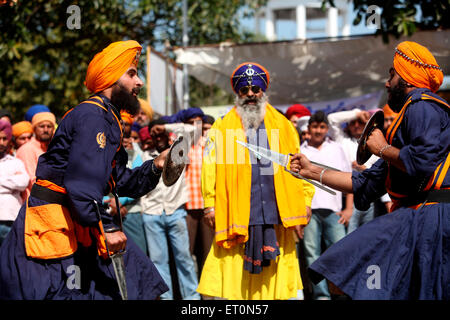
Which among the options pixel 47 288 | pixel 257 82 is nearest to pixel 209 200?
pixel 257 82

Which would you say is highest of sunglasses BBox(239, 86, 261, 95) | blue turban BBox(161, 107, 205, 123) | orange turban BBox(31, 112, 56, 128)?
sunglasses BBox(239, 86, 261, 95)

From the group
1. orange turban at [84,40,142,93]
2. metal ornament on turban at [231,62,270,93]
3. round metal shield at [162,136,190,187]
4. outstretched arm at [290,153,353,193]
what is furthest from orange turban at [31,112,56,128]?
outstretched arm at [290,153,353,193]

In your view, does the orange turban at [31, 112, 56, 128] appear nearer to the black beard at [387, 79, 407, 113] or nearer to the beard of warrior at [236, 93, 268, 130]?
the beard of warrior at [236, 93, 268, 130]

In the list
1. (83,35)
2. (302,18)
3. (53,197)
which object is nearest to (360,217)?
(53,197)

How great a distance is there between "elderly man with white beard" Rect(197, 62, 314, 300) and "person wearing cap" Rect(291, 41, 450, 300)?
1.41 meters

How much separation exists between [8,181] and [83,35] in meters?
6.87

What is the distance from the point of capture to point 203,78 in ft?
34.3

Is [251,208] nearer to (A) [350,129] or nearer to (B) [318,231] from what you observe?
(B) [318,231]

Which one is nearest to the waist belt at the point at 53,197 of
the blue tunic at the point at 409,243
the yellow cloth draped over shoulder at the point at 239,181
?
the blue tunic at the point at 409,243

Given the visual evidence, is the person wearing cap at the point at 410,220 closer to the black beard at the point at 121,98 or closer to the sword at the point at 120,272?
the sword at the point at 120,272

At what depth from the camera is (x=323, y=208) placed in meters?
6.59

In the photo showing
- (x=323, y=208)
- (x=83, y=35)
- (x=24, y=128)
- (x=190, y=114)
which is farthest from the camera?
(x=83, y=35)

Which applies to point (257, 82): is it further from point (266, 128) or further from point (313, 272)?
point (313, 272)

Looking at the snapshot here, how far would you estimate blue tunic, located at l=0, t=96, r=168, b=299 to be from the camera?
341cm
